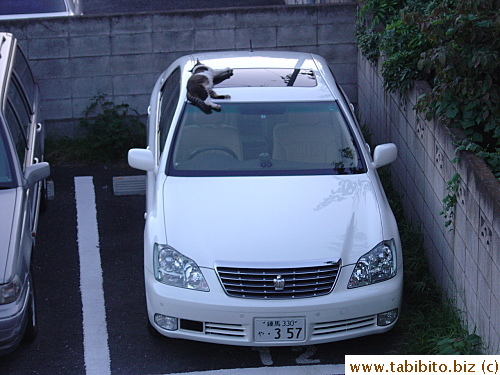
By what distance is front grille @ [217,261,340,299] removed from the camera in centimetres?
472

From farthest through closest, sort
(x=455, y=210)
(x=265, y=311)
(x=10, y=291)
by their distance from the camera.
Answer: (x=455, y=210)
(x=10, y=291)
(x=265, y=311)

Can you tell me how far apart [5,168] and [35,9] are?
505 cm

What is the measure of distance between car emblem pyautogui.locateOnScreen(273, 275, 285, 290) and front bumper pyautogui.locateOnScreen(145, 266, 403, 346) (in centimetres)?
8

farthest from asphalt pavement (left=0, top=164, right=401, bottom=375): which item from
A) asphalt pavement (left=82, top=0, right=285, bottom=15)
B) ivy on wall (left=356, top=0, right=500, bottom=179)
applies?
asphalt pavement (left=82, top=0, right=285, bottom=15)

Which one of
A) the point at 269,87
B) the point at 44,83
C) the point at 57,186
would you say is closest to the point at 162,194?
the point at 269,87

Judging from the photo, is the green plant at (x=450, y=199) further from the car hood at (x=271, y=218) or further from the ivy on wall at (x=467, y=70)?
the car hood at (x=271, y=218)

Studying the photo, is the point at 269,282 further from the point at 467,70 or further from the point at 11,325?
the point at 467,70

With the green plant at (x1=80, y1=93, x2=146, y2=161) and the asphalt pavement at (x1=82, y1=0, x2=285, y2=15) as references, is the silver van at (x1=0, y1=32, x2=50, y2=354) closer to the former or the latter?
the green plant at (x1=80, y1=93, x2=146, y2=161)

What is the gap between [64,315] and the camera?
5707 mm

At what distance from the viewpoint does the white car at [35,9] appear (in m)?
9.96

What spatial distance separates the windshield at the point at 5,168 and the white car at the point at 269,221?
88cm

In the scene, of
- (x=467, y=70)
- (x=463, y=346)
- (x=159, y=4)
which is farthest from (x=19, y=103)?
(x=159, y=4)

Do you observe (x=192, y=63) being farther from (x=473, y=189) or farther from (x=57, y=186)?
(x=473, y=189)

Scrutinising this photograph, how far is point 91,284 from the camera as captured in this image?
6.15 metres
